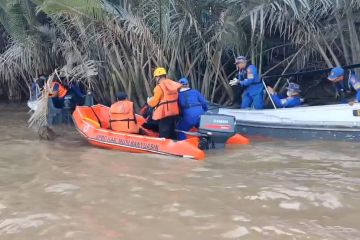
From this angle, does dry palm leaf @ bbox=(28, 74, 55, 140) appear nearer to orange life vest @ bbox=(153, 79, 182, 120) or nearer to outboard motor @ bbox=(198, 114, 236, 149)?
orange life vest @ bbox=(153, 79, 182, 120)

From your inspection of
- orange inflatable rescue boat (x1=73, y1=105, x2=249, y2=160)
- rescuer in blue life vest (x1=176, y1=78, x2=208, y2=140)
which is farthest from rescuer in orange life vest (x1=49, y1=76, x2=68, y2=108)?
rescuer in blue life vest (x1=176, y1=78, x2=208, y2=140)

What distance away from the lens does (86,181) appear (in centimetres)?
683

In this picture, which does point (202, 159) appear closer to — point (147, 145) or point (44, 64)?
point (147, 145)

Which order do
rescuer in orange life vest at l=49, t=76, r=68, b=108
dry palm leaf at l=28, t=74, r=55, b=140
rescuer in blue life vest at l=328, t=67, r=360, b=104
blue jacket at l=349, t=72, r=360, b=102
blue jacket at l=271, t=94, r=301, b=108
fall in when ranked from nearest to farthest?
1. blue jacket at l=349, t=72, r=360, b=102
2. rescuer in blue life vest at l=328, t=67, r=360, b=104
3. dry palm leaf at l=28, t=74, r=55, b=140
4. blue jacket at l=271, t=94, r=301, b=108
5. rescuer in orange life vest at l=49, t=76, r=68, b=108

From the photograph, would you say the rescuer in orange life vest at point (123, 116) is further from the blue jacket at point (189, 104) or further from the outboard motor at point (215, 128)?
the outboard motor at point (215, 128)

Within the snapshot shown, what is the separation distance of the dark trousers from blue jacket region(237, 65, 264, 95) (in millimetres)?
2235

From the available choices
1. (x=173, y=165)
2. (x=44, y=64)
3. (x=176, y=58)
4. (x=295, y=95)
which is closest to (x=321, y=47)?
(x=295, y=95)

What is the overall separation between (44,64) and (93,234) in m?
11.1

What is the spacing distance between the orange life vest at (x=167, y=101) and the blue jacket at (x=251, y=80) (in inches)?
86.9

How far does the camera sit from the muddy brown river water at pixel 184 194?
16.1 ft

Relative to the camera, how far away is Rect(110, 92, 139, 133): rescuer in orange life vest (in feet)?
31.0

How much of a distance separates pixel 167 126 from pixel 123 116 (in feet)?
2.60

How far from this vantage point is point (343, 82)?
33.7 ft

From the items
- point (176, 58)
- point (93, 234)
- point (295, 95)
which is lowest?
point (93, 234)
